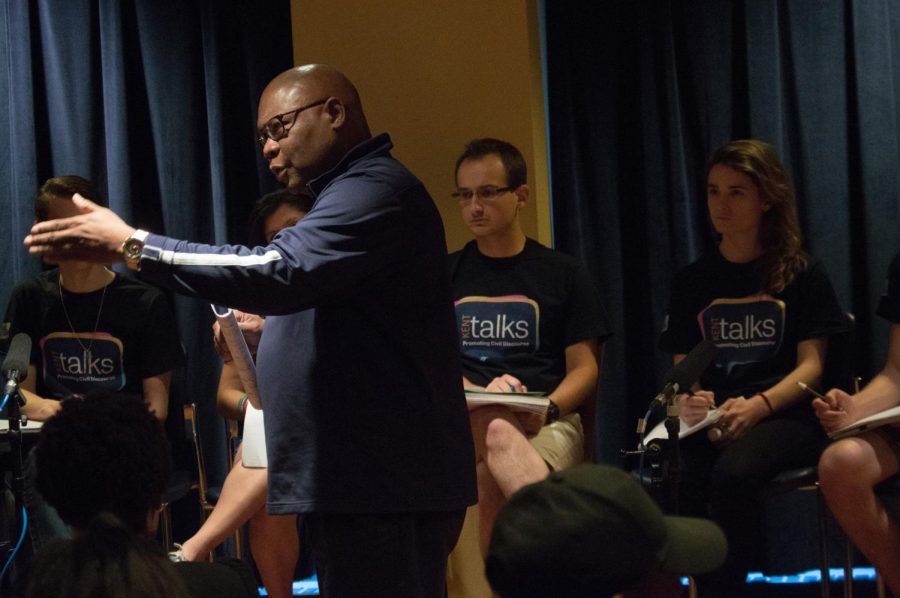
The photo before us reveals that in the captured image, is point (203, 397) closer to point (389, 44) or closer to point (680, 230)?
point (389, 44)

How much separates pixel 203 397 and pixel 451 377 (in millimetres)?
2407

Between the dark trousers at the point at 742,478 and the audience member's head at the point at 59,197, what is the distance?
2.10 meters

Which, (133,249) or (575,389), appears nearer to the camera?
(133,249)

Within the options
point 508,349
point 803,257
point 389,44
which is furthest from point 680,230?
point 389,44

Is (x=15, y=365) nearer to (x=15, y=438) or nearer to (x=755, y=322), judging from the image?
(x=15, y=438)

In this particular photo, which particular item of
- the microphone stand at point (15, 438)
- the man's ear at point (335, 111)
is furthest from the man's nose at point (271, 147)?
the microphone stand at point (15, 438)

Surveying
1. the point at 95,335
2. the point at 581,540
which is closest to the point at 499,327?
the point at 95,335

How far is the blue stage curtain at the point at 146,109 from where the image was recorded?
438 centimetres

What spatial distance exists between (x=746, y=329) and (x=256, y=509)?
5.25 feet

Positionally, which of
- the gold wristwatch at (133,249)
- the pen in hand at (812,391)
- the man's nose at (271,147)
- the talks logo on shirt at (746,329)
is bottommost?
the pen in hand at (812,391)

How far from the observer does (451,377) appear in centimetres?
220

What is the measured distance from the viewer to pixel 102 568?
1.52 metres

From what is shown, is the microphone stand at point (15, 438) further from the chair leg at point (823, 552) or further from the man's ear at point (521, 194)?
the chair leg at point (823, 552)

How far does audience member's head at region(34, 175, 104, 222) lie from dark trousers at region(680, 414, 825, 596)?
210 cm
